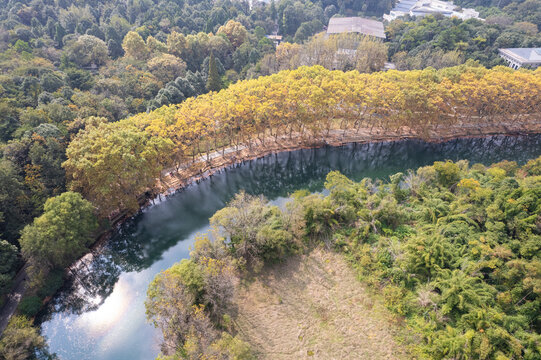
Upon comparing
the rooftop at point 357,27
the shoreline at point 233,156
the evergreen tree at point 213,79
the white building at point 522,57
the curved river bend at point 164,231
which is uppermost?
the rooftop at point 357,27

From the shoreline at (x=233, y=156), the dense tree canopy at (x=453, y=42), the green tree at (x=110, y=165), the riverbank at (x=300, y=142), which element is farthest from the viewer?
the dense tree canopy at (x=453, y=42)

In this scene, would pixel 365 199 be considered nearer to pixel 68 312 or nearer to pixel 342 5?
pixel 68 312

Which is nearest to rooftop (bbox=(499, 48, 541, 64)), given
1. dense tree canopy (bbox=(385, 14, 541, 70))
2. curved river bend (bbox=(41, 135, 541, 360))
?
dense tree canopy (bbox=(385, 14, 541, 70))

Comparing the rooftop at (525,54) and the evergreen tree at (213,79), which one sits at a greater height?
the evergreen tree at (213,79)

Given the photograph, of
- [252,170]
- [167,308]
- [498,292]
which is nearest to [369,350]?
[498,292]

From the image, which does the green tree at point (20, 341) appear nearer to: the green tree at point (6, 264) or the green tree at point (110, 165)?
the green tree at point (6, 264)

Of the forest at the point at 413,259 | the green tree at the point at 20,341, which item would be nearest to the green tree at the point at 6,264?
the green tree at the point at 20,341

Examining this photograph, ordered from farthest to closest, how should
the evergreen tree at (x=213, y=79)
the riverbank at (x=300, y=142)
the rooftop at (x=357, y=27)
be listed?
the rooftop at (x=357, y=27), the evergreen tree at (x=213, y=79), the riverbank at (x=300, y=142)

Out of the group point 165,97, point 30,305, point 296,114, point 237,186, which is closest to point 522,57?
point 296,114

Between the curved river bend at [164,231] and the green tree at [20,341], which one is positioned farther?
the curved river bend at [164,231]
